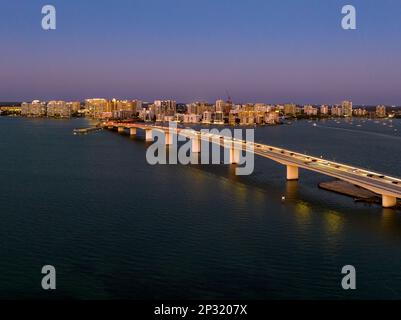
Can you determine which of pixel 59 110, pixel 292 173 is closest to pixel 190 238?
pixel 292 173

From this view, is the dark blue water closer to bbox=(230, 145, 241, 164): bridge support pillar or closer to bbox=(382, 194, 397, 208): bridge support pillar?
bbox=(382, 194, 397, 208): bridge support pillar

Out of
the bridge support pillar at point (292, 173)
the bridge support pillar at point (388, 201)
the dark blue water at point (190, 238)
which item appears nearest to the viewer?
the dark blue water at point (190, 238)

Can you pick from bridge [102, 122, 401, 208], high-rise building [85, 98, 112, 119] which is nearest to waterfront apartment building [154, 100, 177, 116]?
high-rise building [85, 98, 112, 119]

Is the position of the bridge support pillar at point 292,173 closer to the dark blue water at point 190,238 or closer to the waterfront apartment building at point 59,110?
the dark blue water at point 190,238

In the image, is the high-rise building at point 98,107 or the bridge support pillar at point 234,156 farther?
the high-rise building at point 98,107

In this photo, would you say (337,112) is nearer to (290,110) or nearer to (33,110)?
(290,110)

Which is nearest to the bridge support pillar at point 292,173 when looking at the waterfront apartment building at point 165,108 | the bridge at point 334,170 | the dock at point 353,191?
the bridge at point 334,170

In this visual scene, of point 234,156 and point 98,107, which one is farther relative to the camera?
point 98,107
